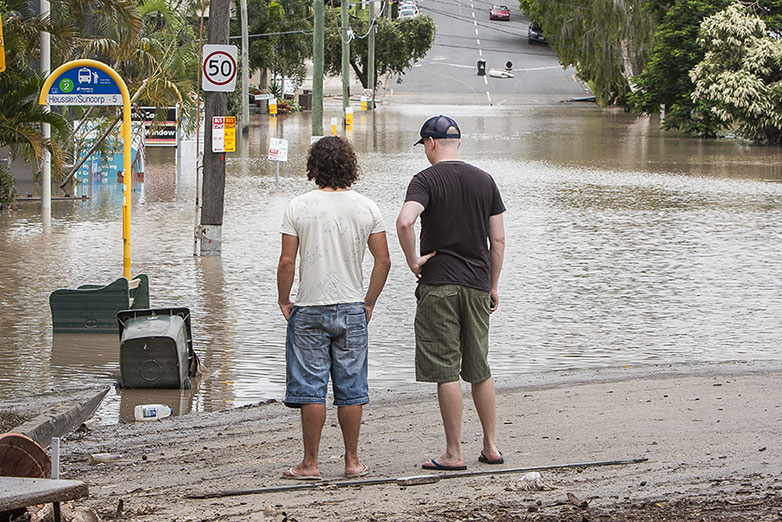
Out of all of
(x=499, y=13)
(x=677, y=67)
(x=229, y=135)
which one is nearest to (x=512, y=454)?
(x=229, y=135)

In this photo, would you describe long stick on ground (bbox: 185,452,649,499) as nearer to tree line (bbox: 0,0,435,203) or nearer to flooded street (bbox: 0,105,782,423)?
flooded street (bbox: 0,105,782,423)

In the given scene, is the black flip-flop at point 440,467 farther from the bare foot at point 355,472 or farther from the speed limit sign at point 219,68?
the speed limit sign at point 219,68

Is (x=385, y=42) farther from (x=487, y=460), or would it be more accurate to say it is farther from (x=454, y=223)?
(x=487, y=460)

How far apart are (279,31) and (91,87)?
1906 inches

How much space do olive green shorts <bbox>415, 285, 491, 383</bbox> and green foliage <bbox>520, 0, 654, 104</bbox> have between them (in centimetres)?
5293

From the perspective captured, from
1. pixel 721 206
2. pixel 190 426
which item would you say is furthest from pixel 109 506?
pixel 721 206

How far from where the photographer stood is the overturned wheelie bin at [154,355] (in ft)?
26.7

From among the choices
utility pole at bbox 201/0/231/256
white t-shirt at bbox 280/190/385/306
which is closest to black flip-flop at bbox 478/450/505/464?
white t-shirt at bbox 280/190/385/306

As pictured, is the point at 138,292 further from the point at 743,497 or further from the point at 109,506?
the point at 743,497

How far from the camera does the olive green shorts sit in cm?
574

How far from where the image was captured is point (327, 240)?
565cm

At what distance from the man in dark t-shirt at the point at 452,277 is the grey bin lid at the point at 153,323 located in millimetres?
2910

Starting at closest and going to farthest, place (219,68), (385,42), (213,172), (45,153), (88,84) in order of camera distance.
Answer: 1. (88,84)
2. (219,68)
3. (213,172)
4. (45,153)
5. (385,42)

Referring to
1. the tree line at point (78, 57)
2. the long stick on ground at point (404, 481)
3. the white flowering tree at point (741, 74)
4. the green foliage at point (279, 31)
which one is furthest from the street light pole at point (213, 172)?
the green foliage at point (279, 31)
